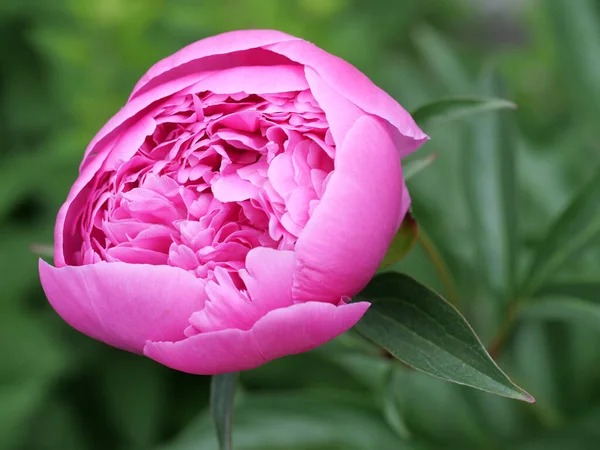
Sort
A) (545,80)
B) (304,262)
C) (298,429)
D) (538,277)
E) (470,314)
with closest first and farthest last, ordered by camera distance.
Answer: (304,262), (538,277), (298,429), (470,314), (545,80)

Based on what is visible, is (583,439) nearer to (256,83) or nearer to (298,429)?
(298,429)

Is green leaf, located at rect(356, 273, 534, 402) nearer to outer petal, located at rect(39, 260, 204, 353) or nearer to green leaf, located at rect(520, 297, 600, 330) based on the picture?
outer petal, located at rect(39, 260, 204, 353)

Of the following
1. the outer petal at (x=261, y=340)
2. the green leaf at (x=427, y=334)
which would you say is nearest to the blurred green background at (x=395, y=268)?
the green leaf at (x=427, y=334)

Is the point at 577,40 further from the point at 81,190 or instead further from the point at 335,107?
the point at 81,190

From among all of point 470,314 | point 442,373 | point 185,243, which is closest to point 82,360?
point 470,314

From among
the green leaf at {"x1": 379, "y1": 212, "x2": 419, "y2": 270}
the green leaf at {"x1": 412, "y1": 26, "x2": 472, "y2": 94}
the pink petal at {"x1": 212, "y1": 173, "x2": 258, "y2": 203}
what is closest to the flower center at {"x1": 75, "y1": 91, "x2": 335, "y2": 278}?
the pink petal at {"x1": 212, "y1": 173, "x2": 258, "y2": 203}

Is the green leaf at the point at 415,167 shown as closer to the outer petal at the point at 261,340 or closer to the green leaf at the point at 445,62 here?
the outer petal at the point at 261,340
